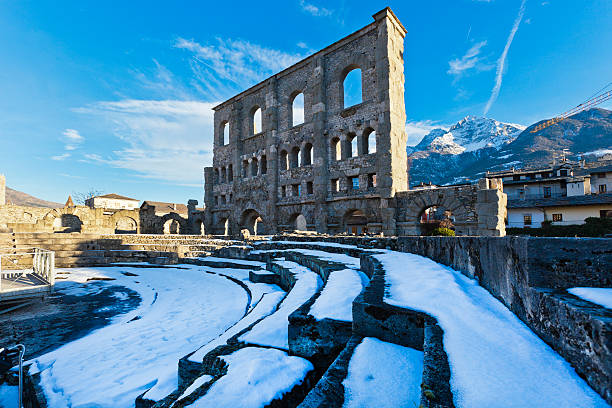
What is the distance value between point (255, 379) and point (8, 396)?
9.47 feet

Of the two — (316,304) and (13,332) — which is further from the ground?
(316,304)

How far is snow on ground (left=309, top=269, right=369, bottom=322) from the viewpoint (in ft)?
7.88

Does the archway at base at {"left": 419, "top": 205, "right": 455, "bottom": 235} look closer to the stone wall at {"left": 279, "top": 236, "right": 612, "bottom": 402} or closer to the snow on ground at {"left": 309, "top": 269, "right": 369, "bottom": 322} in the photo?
the snow on ground at {"left": 309, "top": 269, "right": 369, "bottom": 322}

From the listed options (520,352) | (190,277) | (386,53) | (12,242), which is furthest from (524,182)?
(12,242)

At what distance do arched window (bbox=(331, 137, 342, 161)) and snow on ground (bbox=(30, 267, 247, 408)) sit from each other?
1271 cm

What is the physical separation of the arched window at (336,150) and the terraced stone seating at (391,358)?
15280 mm

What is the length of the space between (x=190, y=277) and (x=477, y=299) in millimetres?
8198

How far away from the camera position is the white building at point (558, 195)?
24955 mm

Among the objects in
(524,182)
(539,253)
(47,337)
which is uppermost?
(524,182)

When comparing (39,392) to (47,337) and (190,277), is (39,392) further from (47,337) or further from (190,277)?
(190,277)

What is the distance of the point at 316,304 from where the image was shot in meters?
2.73

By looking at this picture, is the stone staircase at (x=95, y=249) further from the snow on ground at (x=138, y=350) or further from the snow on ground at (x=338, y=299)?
the snow on ground at (x=338, y=299)

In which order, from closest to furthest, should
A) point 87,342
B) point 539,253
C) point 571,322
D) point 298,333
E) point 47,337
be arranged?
point 571,322 < point 539,253 < point 298,333 < point 87,342 < point 47,337

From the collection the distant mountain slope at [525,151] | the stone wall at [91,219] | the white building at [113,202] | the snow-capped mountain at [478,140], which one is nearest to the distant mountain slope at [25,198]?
the white building at [113,202]
